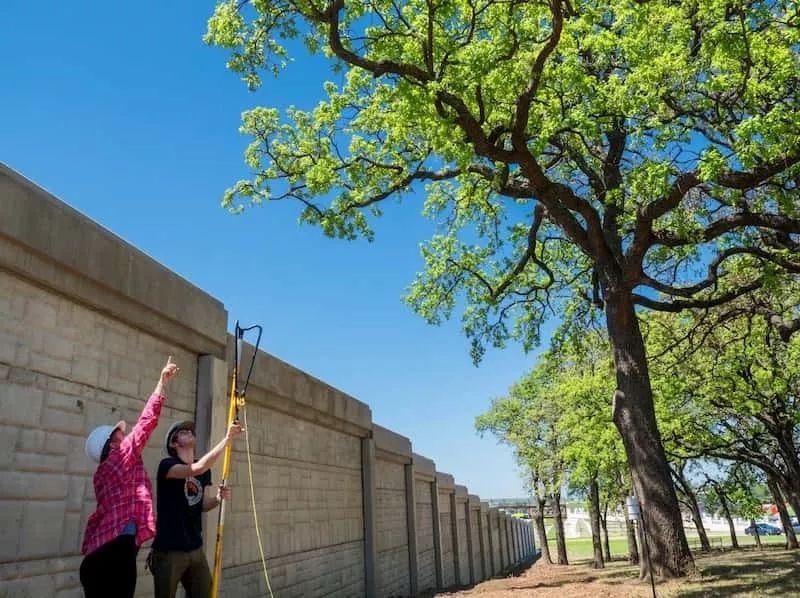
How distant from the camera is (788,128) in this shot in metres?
8.82

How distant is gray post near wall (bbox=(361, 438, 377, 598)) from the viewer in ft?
39.6

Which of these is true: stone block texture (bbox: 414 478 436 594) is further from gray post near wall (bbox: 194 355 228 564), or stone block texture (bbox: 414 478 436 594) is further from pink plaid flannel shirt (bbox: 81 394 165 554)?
pink plaid flannel shirt (bbox: 81 394 165 554)

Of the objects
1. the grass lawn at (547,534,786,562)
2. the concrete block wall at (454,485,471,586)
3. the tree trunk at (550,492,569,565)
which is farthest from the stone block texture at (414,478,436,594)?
the grass lawn at (547,534,786,562)

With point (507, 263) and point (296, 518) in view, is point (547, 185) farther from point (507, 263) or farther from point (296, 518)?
point (296, 518)

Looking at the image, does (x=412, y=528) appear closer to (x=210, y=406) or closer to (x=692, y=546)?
(x=210, y=406)

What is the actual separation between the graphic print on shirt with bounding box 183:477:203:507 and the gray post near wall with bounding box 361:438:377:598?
783cm

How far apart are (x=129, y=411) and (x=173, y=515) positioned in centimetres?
141

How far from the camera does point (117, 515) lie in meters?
3.94

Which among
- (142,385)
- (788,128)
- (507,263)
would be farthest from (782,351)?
(142,385)

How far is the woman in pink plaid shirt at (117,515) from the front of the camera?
3.79 m

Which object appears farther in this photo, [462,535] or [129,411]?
[462,535]

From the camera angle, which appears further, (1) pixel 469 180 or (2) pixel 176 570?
(1) pixel 469 180

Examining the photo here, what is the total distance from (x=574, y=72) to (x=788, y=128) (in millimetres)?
3071

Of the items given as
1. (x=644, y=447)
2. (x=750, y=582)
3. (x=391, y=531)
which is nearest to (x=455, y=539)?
(x=391, y=531)
